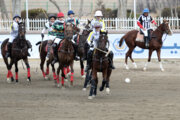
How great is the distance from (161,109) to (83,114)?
2.05 meters

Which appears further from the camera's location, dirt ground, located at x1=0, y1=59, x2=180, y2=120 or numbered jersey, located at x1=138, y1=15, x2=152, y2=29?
numbered jersey, located at x1=138, y1=15, x2=152, y2=29

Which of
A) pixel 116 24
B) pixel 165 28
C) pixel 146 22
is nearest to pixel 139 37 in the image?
pixel 146 22

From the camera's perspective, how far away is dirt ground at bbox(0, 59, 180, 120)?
36.6ft

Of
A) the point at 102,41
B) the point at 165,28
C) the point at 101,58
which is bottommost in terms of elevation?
the point at 101,58

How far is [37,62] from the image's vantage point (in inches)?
1028

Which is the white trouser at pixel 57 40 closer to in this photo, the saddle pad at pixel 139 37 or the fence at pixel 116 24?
the saddle pad at pixel 139 37

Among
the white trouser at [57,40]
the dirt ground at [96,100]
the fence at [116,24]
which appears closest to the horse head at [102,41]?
the dirt ground at [96,100]

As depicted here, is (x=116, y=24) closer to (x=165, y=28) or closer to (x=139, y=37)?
(x=139, y=37)

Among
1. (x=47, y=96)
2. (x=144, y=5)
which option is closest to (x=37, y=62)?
(x=47, y=96)

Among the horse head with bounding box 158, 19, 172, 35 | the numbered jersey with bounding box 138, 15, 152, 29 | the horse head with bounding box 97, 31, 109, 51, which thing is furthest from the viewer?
the numbered jersey with bounding box 138, 15, 152, 29

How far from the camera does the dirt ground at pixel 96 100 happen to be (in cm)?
1115

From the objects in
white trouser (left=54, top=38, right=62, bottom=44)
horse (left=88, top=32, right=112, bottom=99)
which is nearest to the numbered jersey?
white trouser (left=54, top=38, right=62, bottom=44)

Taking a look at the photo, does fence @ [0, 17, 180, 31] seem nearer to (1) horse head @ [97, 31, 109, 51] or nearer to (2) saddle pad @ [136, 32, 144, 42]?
(2) saddle pad @ [136, 32, 144, 42]

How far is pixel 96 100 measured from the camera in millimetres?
13414
